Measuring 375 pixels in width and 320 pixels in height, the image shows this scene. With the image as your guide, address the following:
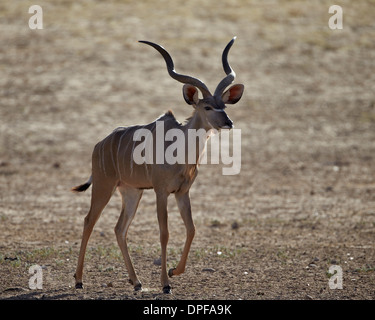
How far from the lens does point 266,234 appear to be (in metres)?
10.1

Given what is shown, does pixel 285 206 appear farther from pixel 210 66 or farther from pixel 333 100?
pixel 210 66

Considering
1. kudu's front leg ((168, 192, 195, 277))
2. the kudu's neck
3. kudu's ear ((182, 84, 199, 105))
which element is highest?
kudu's ear ((182, 84, 199, 105))

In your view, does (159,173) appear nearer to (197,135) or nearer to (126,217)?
(197,135)

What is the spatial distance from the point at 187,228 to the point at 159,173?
23.6 inches

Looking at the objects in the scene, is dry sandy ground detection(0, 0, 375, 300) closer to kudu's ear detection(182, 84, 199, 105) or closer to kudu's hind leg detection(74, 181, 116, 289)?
kudu's hind leg detection(74, 181, 116, 289)

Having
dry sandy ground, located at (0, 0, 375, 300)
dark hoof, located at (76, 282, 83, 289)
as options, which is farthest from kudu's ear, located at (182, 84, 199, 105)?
dark hoof, located at (76, 282, 83, 289)

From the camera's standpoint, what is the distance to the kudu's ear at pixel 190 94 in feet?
24.5

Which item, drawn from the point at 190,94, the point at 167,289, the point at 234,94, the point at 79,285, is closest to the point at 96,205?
the point at 79,285

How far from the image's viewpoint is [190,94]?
7508mm

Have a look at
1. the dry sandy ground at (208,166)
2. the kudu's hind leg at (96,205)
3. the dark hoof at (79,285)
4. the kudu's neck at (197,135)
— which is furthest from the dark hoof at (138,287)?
the kudu's neck at (197,135)

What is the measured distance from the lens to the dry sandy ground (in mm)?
8102

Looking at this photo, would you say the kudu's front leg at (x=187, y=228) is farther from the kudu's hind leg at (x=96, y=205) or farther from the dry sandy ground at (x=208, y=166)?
the kudu's hind leg at (x=96, y=205)

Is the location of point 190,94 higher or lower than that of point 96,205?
higher

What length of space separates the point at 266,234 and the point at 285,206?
1.92 meters
